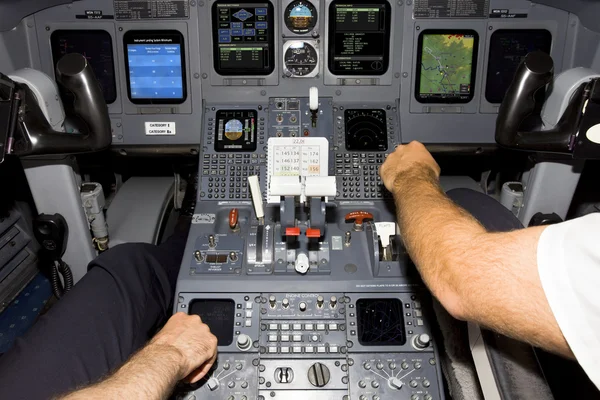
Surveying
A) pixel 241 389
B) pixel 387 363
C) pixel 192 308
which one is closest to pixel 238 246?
pixel 192 308

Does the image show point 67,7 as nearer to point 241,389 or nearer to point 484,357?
point 241,389

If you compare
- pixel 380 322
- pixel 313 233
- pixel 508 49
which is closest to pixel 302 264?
pixel 313 233

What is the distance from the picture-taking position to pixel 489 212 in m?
1.77

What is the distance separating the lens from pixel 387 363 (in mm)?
1823

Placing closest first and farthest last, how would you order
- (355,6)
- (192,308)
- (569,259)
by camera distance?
(569,259)
(192,308)
(355,6)

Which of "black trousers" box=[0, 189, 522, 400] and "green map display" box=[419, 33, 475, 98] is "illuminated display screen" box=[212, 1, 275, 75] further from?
"black trousers" box=[0, 189, 522, 400]

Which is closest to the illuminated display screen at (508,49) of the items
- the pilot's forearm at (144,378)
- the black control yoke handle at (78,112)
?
the black control yoke handle at (78,112)

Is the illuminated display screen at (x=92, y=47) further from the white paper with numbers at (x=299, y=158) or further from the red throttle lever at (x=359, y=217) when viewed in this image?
the red throttle lever at (x=359, y=217)

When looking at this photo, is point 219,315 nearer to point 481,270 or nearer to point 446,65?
point 481,270

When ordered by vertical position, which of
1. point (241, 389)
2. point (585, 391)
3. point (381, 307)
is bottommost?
point (585, 391)

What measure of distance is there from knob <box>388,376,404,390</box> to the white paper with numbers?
760 millimetres

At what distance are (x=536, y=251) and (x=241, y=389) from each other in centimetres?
102

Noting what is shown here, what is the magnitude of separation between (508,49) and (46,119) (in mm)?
1940

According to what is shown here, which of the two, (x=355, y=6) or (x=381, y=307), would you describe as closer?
(x=381, y=307)
